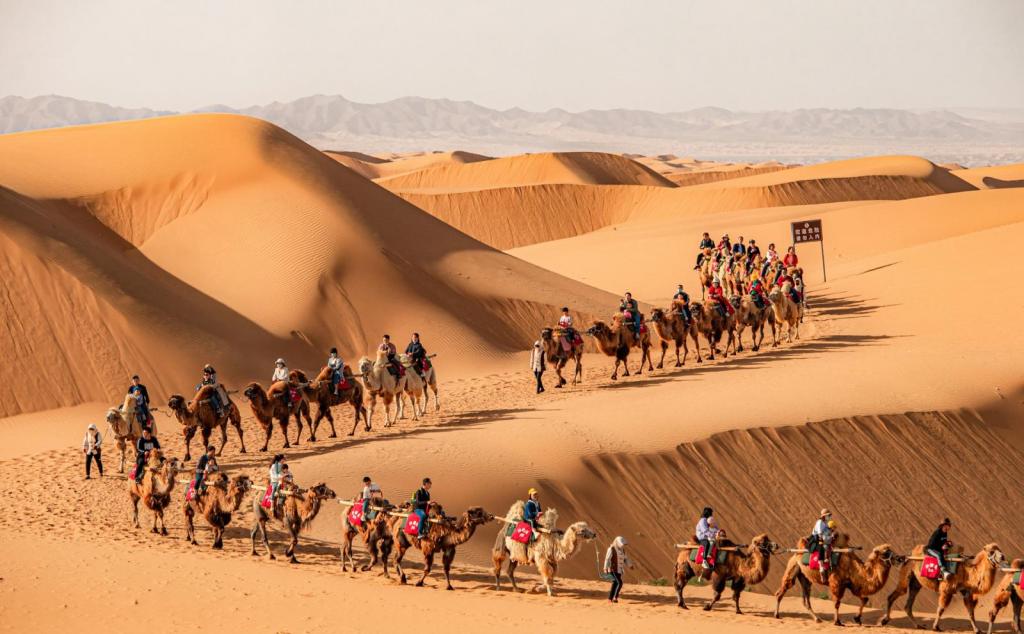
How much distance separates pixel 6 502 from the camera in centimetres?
2475

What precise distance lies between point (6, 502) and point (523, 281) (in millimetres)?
26170

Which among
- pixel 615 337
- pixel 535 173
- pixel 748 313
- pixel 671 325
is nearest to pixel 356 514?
pixel 615 337

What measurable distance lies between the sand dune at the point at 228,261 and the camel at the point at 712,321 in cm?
775

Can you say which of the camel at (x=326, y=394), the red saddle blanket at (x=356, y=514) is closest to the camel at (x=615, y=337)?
the camel at (x=326, y=394)

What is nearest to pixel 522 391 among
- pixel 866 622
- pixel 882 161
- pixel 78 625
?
pixel 866 622

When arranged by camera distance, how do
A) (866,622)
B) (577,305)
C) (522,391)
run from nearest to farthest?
(866,622)
(522,391)
(577,305)

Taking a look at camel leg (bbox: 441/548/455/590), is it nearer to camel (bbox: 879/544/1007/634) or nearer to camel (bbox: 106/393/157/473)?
camel (bbox: 879/544/1007/634)

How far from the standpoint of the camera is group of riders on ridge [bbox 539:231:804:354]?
36.2 meters

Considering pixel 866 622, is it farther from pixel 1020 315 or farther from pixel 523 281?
pixel 523 281

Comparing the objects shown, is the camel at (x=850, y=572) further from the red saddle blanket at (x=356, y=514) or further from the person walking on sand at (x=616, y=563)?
the red saddle blanket at (x=356, y=514)

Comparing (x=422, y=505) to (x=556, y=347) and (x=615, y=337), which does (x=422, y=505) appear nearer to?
(x=556, y=347)

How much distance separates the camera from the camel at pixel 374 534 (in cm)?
2000

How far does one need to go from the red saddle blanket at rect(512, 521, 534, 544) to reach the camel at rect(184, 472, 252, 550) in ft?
15.4

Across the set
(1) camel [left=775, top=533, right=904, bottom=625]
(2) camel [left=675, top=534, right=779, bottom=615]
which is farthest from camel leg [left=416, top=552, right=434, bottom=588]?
(1) camel [left=775, top=533, right=904, bottom=625]
